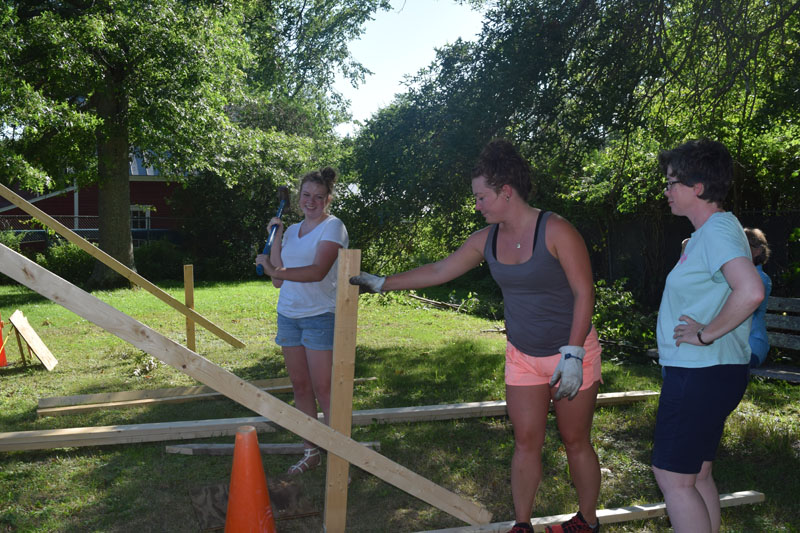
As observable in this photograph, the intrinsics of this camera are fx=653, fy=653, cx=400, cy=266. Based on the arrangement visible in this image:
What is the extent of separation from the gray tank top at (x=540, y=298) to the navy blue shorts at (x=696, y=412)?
0.62m

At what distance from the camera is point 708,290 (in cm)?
261

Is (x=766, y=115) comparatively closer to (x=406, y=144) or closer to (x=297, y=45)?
(x=406, y=144)

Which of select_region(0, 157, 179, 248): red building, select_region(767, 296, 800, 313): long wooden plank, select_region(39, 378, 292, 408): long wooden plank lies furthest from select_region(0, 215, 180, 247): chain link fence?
select_region(767, 296, 800, 313): long wooden plank

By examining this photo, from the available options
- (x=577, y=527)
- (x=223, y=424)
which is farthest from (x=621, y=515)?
(x=223, y=424)

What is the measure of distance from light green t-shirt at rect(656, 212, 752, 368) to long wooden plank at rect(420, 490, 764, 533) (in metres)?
1.35

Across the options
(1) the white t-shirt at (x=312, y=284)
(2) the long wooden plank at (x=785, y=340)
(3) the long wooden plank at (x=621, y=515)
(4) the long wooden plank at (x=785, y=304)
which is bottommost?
(3) the long wooden plank at (x=621, y=515)

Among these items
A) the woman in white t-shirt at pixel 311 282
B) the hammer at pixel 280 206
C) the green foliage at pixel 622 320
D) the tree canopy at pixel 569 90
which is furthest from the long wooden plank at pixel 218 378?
the green foliage at pixel 622 320

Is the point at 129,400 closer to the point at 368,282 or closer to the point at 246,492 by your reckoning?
the point at 246,492

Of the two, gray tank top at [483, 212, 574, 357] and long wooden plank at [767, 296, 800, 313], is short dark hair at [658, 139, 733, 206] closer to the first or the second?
gray tank top at [483, 212, 574, 357]

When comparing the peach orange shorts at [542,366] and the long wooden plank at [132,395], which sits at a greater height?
the peach orange shorts at [542,366]

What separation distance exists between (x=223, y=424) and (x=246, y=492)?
2.11 m

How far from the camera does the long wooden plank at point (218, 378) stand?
258 centimetres

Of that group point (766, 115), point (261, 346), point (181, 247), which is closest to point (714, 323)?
point (766, 115)

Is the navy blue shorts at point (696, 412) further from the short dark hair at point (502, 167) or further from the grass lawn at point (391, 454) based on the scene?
the grass lawn at point (391, 454)
